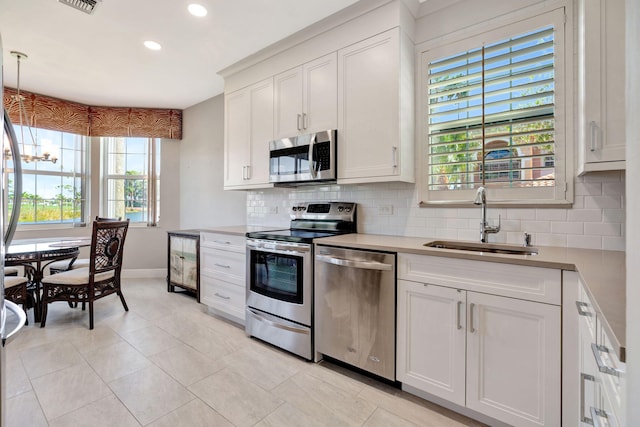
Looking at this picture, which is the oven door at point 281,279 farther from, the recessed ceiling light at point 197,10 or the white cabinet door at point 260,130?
the recessed ceiling light at point 197,10

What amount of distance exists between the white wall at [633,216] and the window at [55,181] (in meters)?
5.48

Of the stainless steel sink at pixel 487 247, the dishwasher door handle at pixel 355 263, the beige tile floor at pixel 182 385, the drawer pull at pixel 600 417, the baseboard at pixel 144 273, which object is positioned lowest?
the beige tile floor at pixel 182 385

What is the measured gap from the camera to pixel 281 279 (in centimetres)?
240

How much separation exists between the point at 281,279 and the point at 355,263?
28.7 inches

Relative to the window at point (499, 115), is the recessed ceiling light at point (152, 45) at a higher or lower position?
higher

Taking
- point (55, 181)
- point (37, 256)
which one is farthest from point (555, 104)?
point (55, 181)

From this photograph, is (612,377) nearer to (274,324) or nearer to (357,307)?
(357,307)

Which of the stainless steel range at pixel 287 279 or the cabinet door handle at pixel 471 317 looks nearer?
the cabinet door handle at pixel 471 317

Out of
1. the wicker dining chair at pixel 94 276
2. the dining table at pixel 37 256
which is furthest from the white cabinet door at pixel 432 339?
the dining table at pixel 37 256

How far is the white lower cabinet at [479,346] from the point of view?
139cm

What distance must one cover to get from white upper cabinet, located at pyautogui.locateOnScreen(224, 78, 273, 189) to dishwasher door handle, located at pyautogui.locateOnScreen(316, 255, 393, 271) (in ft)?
4.01

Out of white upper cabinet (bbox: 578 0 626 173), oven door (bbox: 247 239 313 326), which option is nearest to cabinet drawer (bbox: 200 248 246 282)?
oven door (bbox: 247 239 313 326)

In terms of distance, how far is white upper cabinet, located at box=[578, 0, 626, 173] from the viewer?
1.39 meters

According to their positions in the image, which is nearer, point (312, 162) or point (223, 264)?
point (312, 162)
